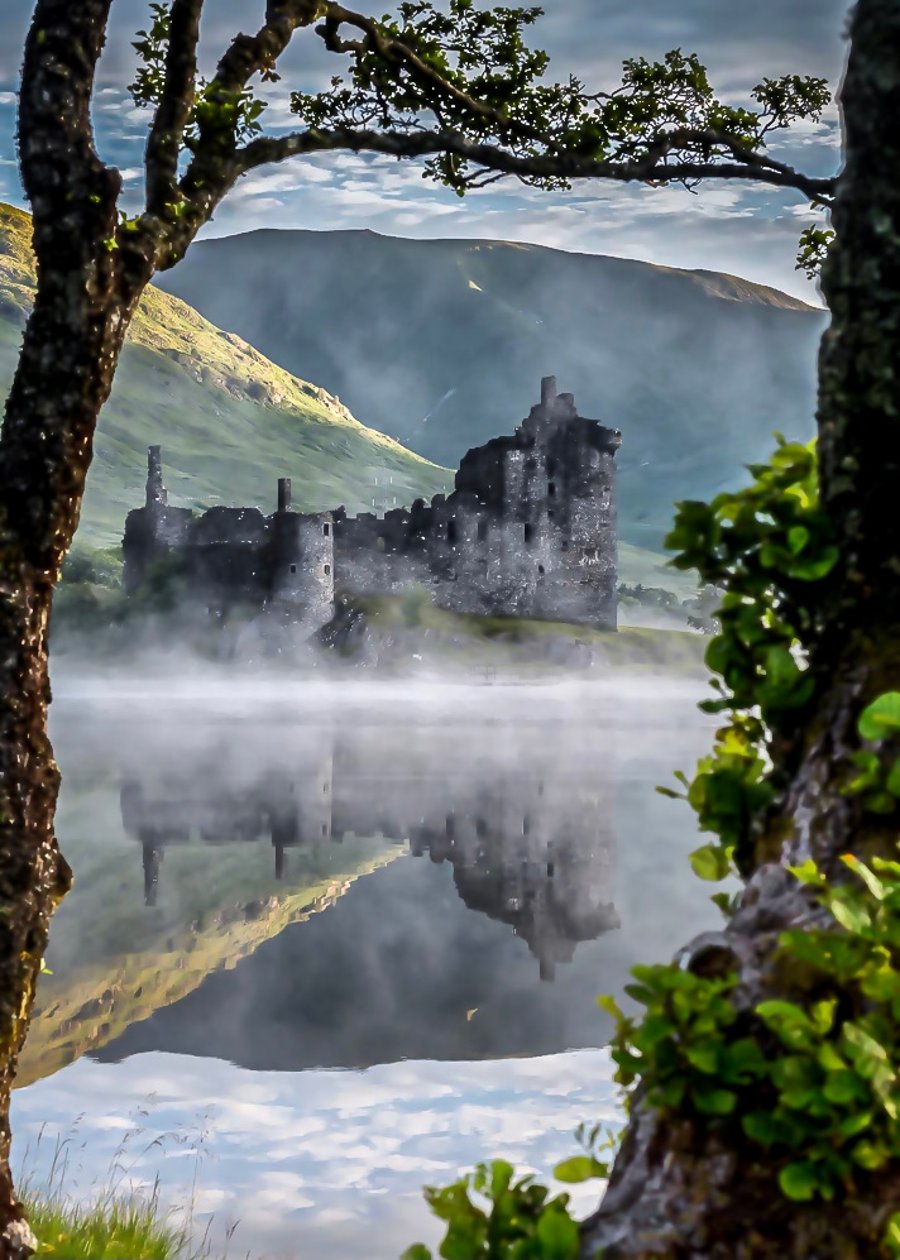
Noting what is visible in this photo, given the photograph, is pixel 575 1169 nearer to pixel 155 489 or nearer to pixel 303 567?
pixel 303 567

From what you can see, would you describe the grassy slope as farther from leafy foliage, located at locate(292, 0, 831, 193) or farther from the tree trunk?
the tree trunk

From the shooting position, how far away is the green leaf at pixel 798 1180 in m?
1.67

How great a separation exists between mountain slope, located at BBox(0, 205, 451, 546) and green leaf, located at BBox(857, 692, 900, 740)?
6653 cm

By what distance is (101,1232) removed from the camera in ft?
14.6

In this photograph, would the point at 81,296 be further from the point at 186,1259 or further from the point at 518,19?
the point at 186,1259

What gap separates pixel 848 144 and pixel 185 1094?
729 centimetres

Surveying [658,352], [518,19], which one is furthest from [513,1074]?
[658,352]

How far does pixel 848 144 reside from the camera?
6.61 feet

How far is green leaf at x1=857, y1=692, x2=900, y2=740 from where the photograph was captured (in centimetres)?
167

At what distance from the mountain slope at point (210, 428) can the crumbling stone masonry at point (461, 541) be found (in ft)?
100

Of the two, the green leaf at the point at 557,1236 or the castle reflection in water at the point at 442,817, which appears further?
the castle reflection in water at the point at 442,817

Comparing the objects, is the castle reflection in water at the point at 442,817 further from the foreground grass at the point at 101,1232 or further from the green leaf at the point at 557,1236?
the green leaf at the point at 557,1236

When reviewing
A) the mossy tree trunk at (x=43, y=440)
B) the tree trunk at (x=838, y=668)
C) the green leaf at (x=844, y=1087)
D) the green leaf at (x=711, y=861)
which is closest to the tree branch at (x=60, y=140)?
the mossy tree trunk at (x=43, y=440)

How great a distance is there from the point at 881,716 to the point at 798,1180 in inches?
22.3
